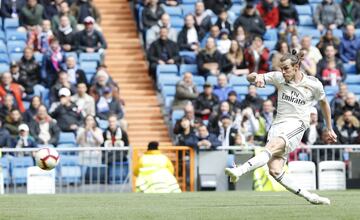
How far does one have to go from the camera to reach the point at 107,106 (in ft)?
92.8

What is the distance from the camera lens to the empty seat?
2586 centimetres

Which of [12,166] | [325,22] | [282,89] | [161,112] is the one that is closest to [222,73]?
[161,112]

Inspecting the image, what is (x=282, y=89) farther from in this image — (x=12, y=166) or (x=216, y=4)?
(x=216, y=4)

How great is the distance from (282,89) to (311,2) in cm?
1615

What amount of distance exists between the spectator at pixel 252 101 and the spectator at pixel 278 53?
134 centimetres

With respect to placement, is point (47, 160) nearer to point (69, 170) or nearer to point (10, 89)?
point (69, 170)

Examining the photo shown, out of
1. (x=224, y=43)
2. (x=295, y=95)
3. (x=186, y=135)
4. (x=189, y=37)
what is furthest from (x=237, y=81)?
(x=295, y=95)

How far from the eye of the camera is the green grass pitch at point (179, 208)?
15023 millimetres

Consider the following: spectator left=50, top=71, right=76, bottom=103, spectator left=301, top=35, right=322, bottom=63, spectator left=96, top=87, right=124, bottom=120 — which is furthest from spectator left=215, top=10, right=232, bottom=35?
spectator left=50, top=71, right=76, bottom=103

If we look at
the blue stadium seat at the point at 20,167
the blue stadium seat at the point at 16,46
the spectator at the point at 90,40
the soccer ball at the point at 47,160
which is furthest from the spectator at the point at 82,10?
the soccer ball at the point at 47,160

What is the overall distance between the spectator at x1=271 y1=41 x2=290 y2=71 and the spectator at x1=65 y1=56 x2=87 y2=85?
15.0 ft

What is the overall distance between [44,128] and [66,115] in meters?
0.85

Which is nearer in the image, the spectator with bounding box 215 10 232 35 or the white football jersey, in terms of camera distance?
the white football jersey

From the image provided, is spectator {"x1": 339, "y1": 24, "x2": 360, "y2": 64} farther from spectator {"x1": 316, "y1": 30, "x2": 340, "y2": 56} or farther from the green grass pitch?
the green grass pitch
